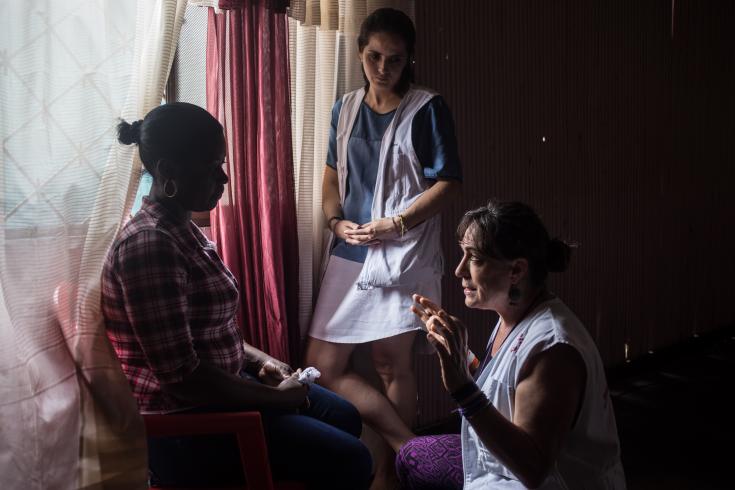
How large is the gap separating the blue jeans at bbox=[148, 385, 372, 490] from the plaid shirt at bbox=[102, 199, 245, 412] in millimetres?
101

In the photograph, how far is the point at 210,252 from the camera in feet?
5.63

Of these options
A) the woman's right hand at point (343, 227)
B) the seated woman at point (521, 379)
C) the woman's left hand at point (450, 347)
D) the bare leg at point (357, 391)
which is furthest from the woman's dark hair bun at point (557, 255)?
the bare leg at point (357, 391)

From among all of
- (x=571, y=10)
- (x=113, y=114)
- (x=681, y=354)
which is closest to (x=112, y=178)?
(x=113, y=114)

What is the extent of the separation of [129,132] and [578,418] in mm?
1182

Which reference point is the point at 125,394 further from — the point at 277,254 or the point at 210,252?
the point at 277,254

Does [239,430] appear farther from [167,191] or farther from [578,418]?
[578,418]

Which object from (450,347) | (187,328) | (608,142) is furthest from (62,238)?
(608,142)

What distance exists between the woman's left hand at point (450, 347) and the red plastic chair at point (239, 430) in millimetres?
411

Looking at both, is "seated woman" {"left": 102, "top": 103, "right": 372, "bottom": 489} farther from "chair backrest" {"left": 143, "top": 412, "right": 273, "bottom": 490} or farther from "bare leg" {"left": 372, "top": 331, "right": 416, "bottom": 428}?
"bare leg" {"left": 372, "top": 331, "right": 416, "bottom": 428}

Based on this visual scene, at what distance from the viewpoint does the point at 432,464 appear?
1798mm

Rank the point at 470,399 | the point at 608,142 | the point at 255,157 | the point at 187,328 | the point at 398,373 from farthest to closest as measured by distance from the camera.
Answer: the point at 608,142 → the point at 398,373 → the point at 255,157 → the point at 187,328 → the point at 470,399

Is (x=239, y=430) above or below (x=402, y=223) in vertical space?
below

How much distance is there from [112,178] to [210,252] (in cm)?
29

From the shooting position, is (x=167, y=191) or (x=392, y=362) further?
(x=392, y=362)
